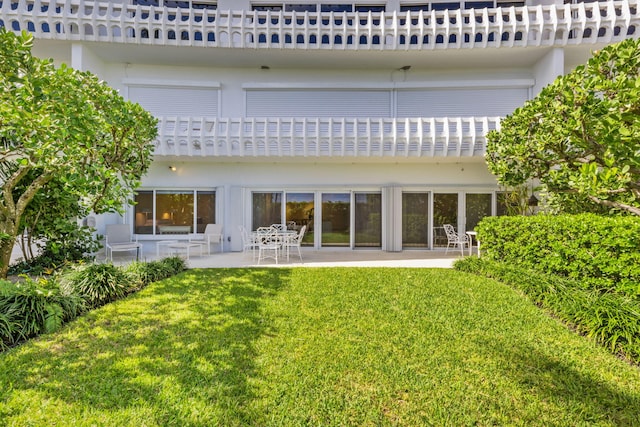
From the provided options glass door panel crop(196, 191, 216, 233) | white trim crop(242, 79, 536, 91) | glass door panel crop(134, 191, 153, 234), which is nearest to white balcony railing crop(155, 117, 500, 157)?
glass door panel crop(196, 191, 216, 233)

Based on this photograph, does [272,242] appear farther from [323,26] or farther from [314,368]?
[323,26]

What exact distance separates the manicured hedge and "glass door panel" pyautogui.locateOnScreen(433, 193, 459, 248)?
165 inches

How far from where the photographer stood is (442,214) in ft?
35.8

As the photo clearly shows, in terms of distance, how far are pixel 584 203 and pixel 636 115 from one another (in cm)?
551

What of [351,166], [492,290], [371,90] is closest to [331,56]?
[371,90]

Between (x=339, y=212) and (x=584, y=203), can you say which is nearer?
(x=584, y=203)

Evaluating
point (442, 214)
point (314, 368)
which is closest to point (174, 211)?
point (314, 368)

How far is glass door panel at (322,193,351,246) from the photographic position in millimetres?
10961

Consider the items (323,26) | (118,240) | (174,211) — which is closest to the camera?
(118,240)

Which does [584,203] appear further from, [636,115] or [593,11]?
[593,11]

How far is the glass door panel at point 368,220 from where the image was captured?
36.0 ft

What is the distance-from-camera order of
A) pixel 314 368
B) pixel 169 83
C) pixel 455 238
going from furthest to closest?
1. pixel 169 83
2. pixel 455 238
3. pixel 314 368

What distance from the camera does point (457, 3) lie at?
1070cm

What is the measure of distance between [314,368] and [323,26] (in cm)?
1010
